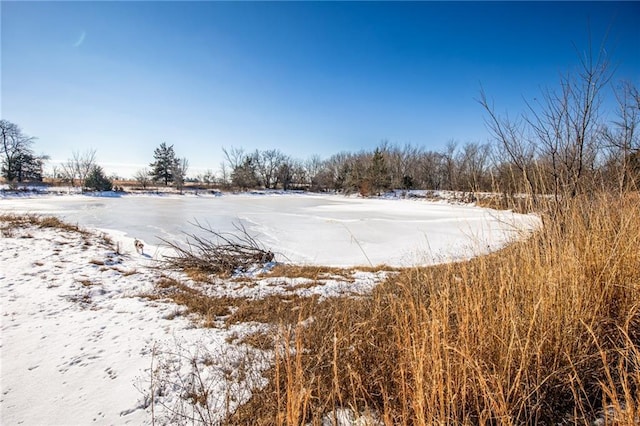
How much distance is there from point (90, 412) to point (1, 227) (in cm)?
1058

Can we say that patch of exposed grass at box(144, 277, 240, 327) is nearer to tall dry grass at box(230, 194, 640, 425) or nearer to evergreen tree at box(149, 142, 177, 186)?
tall dry grass at box(230, 194, 640, 425)

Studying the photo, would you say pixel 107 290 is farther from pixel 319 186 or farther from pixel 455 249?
pixel 319 186

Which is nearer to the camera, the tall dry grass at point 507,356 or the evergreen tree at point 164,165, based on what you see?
the tall dry grass at point 507,356

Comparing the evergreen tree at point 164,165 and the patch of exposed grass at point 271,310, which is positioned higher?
the evergreen tree at point 164,165

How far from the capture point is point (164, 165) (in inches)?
1640

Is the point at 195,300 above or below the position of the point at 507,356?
below

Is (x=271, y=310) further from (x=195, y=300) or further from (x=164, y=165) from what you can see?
(x=164, y=165)

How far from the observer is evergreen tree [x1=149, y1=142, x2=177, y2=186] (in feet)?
135

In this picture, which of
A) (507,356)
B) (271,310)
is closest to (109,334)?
(271,310)

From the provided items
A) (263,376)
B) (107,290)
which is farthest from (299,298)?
(107,290)

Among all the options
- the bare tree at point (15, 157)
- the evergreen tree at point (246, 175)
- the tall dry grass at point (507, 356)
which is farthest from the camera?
the evergreen tree at point (246, 175)

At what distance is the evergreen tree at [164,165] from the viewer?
4128 cm

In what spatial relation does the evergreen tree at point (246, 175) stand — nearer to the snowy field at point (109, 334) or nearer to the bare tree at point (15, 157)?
the bare tree at point (15, 157)

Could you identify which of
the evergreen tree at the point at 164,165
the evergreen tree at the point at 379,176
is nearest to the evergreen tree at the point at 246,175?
the evergreen tree at the point at 164,165
